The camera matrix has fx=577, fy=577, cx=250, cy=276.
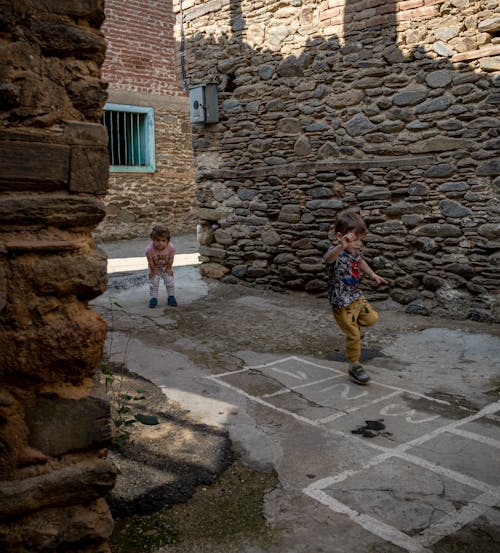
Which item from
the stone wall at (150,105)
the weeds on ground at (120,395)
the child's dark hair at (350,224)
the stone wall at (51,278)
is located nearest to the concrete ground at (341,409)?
the weeds on ground at (120,395)

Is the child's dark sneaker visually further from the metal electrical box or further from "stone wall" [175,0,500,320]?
the metal electrical box

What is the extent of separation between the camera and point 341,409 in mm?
3746

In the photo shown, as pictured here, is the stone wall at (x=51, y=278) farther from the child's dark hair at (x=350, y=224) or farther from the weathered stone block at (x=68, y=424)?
the child's dark hair at (x=350, y=224)

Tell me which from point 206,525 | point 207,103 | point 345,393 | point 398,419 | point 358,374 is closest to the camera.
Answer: point 206,525

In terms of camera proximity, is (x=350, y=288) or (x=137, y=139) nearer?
(x=350, y=288)

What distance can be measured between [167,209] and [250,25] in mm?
6775

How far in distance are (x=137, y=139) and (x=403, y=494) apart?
11.6 metres

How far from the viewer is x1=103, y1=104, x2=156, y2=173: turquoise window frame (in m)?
12.5

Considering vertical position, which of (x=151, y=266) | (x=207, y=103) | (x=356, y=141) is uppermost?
(x=207, y=103)

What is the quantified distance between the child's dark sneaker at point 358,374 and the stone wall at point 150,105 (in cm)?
905

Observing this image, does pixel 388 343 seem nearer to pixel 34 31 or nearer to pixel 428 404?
pixel 428 404

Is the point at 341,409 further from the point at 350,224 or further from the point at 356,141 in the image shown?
the point at 356,141

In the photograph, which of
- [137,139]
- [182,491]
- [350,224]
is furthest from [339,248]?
[137,139]

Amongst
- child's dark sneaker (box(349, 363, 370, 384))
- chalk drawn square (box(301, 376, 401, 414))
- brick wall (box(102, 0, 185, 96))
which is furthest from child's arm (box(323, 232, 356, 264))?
brick wall (box(102, 0, 185, 96))
